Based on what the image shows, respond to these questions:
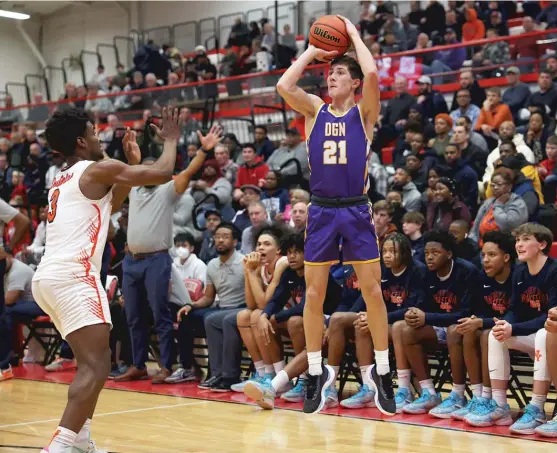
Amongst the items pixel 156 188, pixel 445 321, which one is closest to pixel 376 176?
pixel 156 188

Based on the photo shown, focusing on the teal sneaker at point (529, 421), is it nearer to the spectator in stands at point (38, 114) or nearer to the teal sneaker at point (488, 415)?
the teal sneaker at point (488, 415)

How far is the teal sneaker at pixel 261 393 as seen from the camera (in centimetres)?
709

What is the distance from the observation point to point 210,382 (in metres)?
8.41

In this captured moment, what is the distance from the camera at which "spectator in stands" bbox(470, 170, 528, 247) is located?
325 inches

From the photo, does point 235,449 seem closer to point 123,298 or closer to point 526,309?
point 526,309

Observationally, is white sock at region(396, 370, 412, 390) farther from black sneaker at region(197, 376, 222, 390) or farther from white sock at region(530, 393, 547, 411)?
black sneaker at region(197, 376, 222, 390)

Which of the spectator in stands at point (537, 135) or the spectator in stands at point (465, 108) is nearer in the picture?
the spectator in stands at point (537, 135)

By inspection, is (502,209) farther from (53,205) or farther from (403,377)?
(53,205)

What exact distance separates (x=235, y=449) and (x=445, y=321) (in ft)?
6.97

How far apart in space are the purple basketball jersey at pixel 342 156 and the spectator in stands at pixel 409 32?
34.9ft

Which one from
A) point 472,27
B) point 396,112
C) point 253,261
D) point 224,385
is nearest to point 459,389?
point 253,261

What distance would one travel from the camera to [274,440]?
6.18 m

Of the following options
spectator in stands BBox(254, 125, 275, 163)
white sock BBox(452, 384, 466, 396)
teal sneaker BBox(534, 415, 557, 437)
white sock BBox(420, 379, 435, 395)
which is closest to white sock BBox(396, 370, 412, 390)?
white sock BBox(420, 379, 435, 395)

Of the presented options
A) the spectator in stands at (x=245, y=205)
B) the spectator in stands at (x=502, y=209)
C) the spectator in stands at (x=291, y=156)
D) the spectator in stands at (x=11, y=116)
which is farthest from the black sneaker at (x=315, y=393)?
the spectator in stands at (x=11, y=116)
